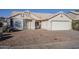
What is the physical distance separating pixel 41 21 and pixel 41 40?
0.31m

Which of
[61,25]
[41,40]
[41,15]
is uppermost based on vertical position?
[41,15]

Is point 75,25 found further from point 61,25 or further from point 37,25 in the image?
point 37,25

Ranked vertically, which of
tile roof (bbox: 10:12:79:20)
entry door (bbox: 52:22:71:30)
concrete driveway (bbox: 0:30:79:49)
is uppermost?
tile roof (bbox: 10:12:79:20)

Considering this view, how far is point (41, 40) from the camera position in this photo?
6.06m

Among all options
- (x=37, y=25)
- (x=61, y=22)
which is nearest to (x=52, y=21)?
(x=61, y=22)

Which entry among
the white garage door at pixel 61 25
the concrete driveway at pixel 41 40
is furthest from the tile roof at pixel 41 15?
the concrete driveway at pixel 41 40

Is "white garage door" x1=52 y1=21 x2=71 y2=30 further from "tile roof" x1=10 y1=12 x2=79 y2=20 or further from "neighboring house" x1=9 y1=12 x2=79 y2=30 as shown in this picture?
"tile roof" x1=10 y1=12 x2=79 y2=20

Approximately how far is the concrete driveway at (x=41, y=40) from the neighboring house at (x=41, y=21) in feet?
0.28

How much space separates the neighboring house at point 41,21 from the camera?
6.07 metres

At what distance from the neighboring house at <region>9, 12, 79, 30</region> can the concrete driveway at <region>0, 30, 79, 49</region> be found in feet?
0.28

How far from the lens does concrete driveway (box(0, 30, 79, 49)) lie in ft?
19.8

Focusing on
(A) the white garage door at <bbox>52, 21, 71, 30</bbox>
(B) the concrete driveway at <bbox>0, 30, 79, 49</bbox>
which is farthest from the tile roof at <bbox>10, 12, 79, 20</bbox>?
(B) the concrete driveway at <bbox>0, 30, 79, 49</bbox>
